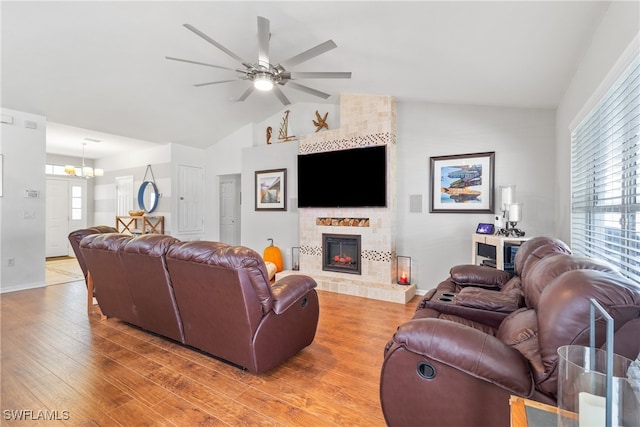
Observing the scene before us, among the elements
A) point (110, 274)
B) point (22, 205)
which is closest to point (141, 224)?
point (22, 205)

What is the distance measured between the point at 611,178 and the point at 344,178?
10.7 ft

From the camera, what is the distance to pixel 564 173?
10.9ft

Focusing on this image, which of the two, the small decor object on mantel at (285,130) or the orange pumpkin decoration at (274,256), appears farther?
the small decor object on mantel at (285,130)

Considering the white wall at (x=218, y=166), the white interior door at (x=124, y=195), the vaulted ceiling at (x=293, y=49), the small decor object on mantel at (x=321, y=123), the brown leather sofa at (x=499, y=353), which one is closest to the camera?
the brown leather sofa at (x=499, y=353)

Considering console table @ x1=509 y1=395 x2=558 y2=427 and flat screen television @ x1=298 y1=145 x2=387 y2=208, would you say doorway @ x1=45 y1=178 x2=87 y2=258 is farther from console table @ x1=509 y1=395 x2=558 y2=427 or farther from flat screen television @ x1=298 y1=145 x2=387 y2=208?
console table @ x1=509 y1=395 x2=558 y2=427

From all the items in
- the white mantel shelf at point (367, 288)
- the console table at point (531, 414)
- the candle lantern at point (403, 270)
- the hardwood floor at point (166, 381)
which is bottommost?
the hardwood floor at point (166, 381)

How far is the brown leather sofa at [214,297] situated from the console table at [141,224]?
14.0ft

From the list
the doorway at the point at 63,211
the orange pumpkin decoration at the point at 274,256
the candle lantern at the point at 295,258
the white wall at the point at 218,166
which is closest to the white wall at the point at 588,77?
the candle lantern at the point at 295,258

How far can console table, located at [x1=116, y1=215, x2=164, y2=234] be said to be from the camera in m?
6.96

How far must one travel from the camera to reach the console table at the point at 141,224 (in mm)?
6957

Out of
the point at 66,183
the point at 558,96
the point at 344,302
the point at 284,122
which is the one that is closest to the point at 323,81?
the point at 284,122

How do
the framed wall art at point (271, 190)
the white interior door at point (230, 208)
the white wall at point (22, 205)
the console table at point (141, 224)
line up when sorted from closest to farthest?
the white wall at point (22, 205)
the framed wall art at point (271, 190)
the console table at point (141, 224)
the white interior door at point (230, 208)

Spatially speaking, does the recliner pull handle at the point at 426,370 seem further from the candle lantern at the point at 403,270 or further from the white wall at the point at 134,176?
the white wall at the point at 134,176

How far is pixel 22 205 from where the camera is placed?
4930 mm
